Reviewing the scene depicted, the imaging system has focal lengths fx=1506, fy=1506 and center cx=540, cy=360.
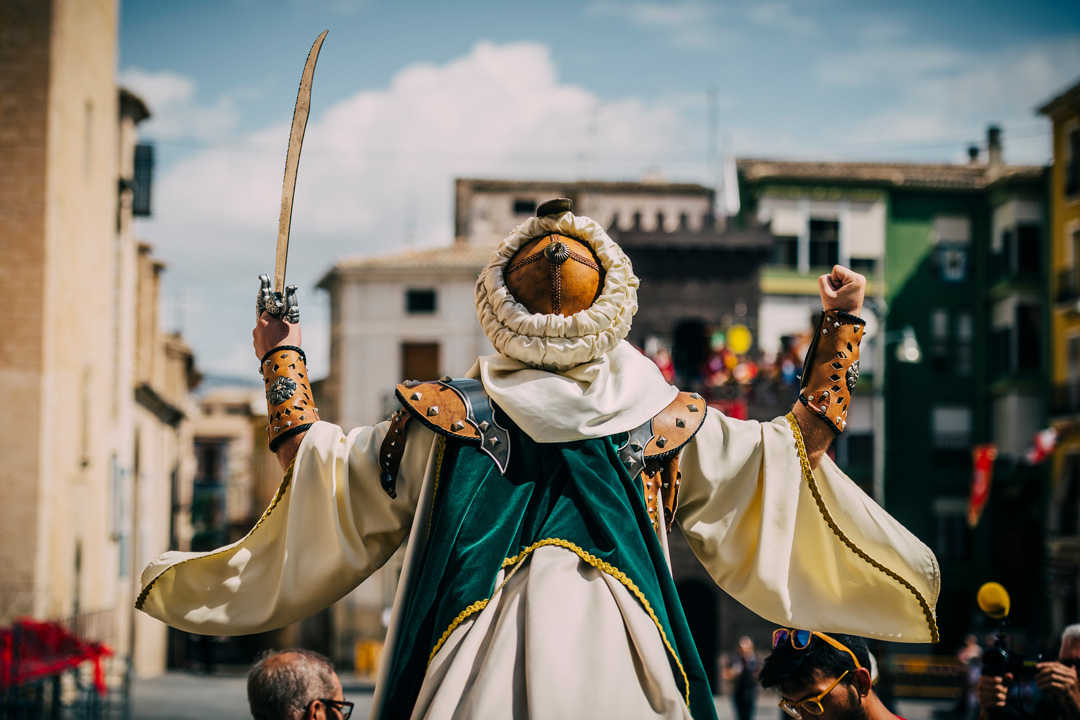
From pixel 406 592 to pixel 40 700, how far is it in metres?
13.2

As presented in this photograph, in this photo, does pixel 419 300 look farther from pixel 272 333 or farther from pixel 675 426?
pixel 675 426

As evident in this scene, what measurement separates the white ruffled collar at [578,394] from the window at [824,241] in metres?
34.5

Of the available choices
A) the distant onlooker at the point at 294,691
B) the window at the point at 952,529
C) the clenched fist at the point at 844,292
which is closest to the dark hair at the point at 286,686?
the distant onlooker at the point at 294,691

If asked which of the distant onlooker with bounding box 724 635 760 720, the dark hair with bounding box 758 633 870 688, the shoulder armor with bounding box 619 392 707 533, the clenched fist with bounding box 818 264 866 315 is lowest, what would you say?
the distant onlooker with bounding box 724 635 760 720

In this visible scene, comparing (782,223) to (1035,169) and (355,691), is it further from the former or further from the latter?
(355,691)

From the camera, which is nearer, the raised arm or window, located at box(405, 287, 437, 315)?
the raised arm

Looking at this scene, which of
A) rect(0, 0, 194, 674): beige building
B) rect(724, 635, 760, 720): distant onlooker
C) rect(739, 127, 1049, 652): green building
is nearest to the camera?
rect(724, 635, 760, 720): distant onlooker

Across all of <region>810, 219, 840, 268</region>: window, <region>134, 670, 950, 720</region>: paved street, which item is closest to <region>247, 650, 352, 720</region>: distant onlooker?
<region>134, 670, 950, 720</region>: paved street

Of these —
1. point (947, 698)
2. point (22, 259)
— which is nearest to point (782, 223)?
point (947, 698)

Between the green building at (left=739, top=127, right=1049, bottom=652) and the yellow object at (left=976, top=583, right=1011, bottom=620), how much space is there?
32.2 m

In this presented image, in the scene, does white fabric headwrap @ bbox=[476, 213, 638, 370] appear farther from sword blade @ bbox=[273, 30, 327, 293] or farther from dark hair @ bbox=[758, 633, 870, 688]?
dark hair @ bbox=[758, 633, 870, 688]

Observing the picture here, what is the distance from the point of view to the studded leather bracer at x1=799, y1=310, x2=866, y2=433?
388cm

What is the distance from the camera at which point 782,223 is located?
122 feet

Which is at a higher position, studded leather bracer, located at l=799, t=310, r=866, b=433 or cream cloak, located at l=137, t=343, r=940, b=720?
studded leather bracer, located at l=799, t=310, r=866, b=433
